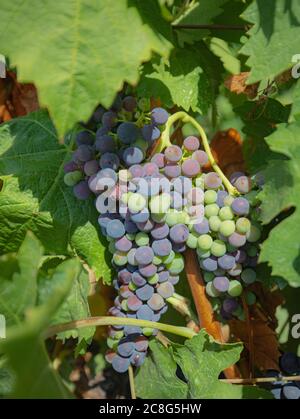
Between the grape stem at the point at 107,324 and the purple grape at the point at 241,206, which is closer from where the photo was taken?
the grape stem at the point at 107,324

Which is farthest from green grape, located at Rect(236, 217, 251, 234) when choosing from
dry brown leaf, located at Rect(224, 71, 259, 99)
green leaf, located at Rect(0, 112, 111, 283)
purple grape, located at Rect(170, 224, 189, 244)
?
dry brown leaf, located at Rect(224, 71, 259, 99)

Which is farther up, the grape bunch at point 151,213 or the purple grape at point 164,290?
the grape bunch at point 151,213

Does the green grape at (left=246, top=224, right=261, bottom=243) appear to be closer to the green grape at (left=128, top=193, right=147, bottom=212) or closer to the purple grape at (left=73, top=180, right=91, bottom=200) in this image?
the green grape at (left=128, top=193, right=147, bottom=212)

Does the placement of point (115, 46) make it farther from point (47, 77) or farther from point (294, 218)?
point (294, 218)

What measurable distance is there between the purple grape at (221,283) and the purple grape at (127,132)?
330 millimetres

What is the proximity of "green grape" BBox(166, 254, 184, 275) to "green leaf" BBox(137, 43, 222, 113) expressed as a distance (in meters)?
0.33

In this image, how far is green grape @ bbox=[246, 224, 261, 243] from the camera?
122 centimetres

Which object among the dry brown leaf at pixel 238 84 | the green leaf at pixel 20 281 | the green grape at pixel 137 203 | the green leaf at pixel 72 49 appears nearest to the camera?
the green leaf at pixel 20 281

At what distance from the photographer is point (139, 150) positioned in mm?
1219

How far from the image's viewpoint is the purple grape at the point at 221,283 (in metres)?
1.26

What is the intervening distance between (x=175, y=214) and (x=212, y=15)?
0.43 meters

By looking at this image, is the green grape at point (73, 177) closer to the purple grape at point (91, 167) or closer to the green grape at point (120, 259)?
the purple grape at point (91, 167)

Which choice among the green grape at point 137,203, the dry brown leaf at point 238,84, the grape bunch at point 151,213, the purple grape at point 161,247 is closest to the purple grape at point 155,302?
the grape bunch at point 151,213

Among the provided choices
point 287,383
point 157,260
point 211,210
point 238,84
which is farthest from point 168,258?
point 238,84
